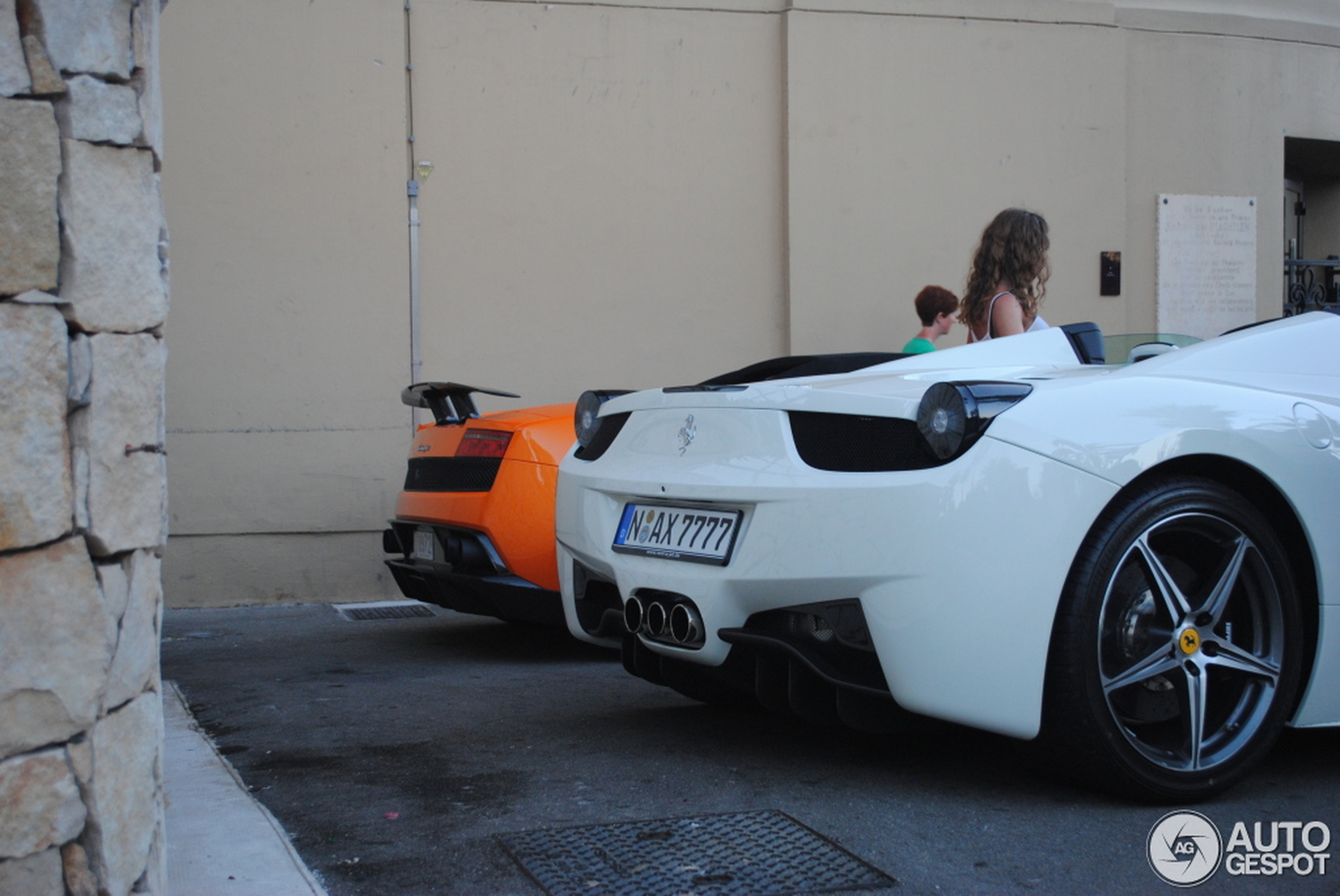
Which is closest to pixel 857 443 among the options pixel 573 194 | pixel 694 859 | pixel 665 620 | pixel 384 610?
pixel 665 620

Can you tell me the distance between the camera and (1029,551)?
2.81 m

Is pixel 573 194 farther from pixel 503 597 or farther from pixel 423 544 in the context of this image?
pixel 503 597

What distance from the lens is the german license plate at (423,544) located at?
212 inches

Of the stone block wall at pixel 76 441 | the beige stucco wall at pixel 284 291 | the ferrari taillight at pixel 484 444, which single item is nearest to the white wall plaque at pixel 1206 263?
the beige stucco wall at pixel 284 291

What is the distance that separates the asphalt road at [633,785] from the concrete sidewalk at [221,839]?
0.21ft

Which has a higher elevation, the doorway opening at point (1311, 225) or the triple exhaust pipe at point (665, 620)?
the doorway opening at point (1311, 225)

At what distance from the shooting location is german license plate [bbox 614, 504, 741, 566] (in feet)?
10.4

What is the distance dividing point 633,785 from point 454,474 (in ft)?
7.44

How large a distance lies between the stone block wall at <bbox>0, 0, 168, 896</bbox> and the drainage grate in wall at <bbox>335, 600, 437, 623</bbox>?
4.71 metres

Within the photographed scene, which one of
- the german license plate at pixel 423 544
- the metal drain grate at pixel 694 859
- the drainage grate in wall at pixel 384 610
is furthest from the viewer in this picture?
the drainage grate in wall at pixel 384 610

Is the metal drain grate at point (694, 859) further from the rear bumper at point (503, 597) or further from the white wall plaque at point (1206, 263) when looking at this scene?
the white wall plaque at point (1206, 263)

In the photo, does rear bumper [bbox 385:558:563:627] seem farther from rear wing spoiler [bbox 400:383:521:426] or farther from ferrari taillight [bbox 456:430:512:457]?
rear wing spoiler [bbox 400:383:521:426]

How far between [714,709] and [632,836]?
4.55ft

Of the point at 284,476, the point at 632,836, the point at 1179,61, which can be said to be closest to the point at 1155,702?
the point at 632,836
